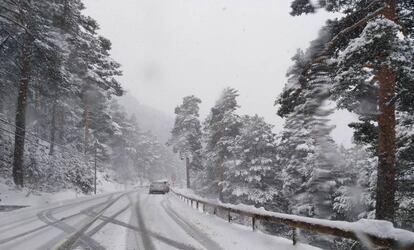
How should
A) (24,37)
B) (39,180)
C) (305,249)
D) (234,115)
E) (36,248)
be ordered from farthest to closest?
(234,115), (39,180), (24,37), (36,248), (305,249)

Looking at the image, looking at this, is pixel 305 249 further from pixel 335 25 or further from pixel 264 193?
pixel 264 193

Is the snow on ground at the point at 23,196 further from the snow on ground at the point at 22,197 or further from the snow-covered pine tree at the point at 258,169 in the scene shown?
the snow-covered pine tree at the point at 258,169

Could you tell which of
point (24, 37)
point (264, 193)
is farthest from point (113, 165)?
point (24, 37)

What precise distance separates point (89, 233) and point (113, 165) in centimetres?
7304

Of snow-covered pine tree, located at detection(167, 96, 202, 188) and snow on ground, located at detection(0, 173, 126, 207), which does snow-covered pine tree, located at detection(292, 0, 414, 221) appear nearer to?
snow on ground, located at detection(0, 173, 126, 207)

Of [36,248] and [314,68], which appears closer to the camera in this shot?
[36,248]

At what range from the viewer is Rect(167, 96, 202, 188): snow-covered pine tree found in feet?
189

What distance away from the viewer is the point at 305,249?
7977mm

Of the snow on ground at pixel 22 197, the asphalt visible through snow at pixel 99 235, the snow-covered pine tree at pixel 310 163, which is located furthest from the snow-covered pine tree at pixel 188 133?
the asphalt visible through snow at pixel 99 235

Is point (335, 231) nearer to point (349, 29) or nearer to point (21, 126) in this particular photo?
point (349, 29)

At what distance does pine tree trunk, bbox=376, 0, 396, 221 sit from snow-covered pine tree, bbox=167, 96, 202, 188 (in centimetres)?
4639

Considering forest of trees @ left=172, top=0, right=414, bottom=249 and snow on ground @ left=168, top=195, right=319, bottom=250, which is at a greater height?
forest of trees @ left=172, top=0, right=414, bottom=249

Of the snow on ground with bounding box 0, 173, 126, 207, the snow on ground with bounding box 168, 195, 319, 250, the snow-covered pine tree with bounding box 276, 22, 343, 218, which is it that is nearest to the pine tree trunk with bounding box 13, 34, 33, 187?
the snow on ground with bounding box 0, 173, 126, 207

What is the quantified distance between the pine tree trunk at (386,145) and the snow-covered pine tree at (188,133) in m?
46.4
